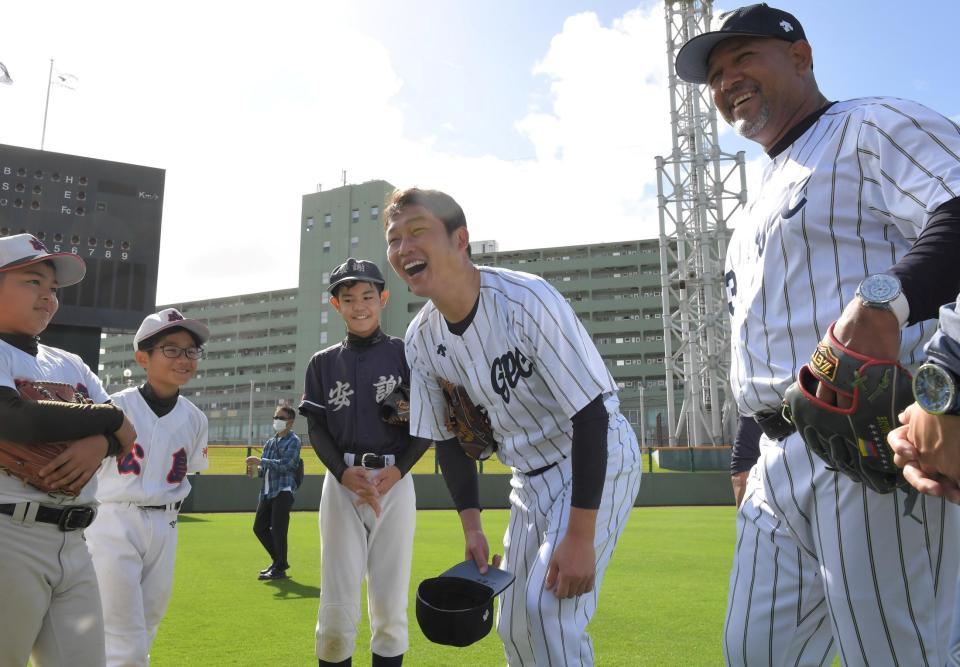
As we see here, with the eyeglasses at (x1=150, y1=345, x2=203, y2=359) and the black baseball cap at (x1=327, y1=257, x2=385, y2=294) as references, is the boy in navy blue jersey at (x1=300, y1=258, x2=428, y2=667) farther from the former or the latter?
the eyeglasses at (x1=150, y1=345, x2=203, y2=359)

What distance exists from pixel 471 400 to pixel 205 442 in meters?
2.32

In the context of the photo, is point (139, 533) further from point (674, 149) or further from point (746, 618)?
point (674, 149)

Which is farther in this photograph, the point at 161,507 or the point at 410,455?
the point at 410,455

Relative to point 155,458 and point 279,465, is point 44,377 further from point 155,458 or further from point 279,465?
point 279,465

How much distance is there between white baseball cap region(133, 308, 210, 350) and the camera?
4152 mm

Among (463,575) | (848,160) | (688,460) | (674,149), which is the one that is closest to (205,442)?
(463,575)

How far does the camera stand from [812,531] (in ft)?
6.50

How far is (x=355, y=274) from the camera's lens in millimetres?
4336

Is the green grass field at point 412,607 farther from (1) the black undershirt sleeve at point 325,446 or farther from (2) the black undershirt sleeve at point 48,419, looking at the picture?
(2) the black undershirt sleeve at point 48,419

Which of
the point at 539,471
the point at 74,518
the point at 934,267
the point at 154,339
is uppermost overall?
the point at 154,339

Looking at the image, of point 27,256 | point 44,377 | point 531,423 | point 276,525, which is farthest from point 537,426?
point 276,525

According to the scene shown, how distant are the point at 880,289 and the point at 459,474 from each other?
6.54 feet

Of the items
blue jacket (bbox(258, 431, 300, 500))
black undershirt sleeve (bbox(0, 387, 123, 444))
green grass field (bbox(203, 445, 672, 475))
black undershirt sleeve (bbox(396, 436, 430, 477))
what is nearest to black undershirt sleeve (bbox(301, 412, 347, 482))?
black undershirt sleeve (bbox(396, 436, 430, 477))

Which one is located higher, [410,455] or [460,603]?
[410,455]
